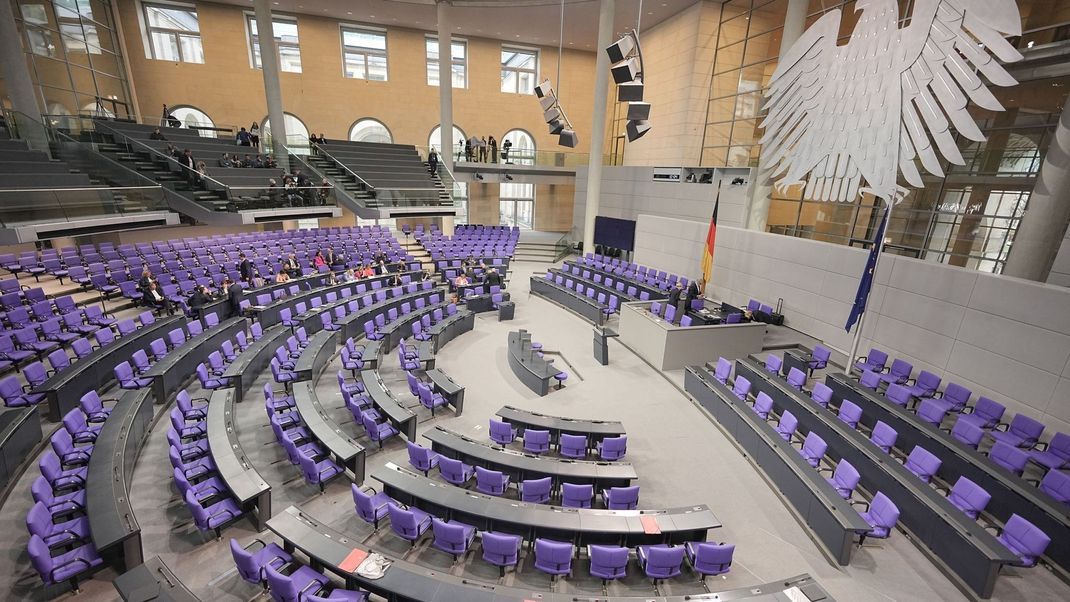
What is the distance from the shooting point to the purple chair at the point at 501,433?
8.24 metres

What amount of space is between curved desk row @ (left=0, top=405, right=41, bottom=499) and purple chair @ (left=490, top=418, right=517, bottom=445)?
6.70 meters

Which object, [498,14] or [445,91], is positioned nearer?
[498,14]

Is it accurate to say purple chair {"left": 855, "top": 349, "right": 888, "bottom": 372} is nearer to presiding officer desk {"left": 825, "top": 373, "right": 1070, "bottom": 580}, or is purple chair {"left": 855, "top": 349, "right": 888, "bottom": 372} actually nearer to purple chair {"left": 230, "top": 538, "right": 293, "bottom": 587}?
presiding officer desk {"left": 825, "top": 373, "right": 1070, "bottom": 580}

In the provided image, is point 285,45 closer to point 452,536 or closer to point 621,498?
point 452,536

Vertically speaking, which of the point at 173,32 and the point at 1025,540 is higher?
the point at 173,32

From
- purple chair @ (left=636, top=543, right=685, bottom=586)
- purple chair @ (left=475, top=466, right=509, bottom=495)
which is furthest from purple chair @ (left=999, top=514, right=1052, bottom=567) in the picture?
purple chair @ (left=475, top=466, right=509, bottom=495)

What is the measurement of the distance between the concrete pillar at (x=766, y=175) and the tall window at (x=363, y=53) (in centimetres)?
2186

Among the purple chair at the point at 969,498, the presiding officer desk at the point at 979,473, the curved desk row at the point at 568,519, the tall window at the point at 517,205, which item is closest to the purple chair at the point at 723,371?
the presiding officer desk at the point at 979,473

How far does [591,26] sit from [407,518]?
27249 millimetres

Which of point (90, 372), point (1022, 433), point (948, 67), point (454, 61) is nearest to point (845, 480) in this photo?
point (1022, 433)

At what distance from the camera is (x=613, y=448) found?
779cm

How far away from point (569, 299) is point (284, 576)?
13.3 meters

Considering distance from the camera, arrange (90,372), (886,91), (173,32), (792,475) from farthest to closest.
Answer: (173,32)
(886,91)
(90,372)
(792,475)

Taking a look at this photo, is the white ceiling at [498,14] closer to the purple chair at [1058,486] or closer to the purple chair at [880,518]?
the purple chair at [1058,486]
